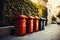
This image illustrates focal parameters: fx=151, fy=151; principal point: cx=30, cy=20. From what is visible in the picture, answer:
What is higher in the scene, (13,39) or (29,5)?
(29,5)

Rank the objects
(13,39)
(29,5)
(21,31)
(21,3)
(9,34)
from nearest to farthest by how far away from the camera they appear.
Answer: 1. (13,39)
2. (21,31)
3. (9,34)
4. (21,3)
5. (29,5)

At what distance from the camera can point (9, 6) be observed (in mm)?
11750

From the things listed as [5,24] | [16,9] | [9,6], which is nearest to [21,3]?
[16,9]

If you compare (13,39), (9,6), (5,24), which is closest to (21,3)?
(9,6)

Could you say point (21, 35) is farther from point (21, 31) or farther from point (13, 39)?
point (13, 39)

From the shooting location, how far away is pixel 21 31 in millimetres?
9805

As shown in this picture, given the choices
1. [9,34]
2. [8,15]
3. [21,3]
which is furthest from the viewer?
[21,3]

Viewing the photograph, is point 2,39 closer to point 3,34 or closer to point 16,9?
point 3,34

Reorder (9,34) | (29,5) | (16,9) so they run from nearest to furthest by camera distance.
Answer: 1. (9,34)
2. (16,9)
3. (29,5)

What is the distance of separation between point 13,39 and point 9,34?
2.11 meters

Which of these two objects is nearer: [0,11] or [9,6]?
[0,11]

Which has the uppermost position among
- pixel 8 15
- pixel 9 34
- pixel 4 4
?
pixel 4 4

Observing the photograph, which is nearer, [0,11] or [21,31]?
[21,31]

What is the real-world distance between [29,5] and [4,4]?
4858 mm
